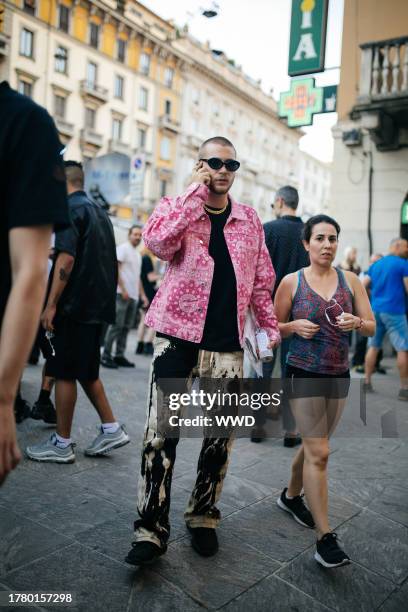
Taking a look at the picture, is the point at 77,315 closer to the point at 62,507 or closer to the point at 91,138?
the point at 62,507

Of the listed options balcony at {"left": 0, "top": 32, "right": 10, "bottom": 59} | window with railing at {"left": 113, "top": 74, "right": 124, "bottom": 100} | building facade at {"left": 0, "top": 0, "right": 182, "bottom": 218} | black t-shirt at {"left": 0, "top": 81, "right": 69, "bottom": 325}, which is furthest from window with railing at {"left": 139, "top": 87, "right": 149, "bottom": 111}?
black t-shirt at {"left": 0, "top": 81, "right": 69, "bottom": 325}

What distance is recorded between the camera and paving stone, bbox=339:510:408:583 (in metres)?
2.75

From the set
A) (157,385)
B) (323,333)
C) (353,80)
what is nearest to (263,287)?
(323,333)

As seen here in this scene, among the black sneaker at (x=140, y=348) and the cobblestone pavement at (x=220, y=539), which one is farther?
the black sneaker at (x=140, y=348)

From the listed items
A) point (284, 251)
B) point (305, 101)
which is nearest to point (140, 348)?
point (284, 251)

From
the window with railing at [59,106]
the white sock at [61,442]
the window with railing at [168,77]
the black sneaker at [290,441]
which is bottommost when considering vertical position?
the black sneaker at [290,441]

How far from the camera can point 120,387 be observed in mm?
6691

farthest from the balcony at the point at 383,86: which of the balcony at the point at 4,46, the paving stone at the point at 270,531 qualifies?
the balcony at the point at 4,46

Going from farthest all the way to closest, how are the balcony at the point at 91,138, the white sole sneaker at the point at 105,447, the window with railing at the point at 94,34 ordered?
the window with railing at the point at 94,34 < the balcony at the point at 91,138 < the white sole sneaker at the point at 105,447

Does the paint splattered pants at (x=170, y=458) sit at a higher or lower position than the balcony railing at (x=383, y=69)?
lower

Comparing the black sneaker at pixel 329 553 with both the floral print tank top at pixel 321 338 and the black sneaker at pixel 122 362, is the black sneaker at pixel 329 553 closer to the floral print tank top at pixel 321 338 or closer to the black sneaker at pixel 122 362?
the floral print tank top at pixel 321 338

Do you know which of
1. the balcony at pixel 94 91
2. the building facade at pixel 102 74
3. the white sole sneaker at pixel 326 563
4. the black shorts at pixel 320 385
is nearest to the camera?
the white sole sneaker at pixel 326 563

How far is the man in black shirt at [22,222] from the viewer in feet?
4.64

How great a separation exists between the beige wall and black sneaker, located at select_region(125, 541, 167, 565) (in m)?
12.0
